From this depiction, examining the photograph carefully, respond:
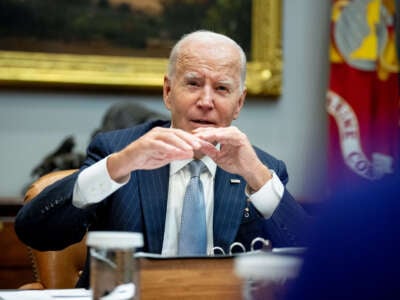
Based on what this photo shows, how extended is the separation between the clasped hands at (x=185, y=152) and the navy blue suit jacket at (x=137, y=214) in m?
0.17

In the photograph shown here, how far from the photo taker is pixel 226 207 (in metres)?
2.64

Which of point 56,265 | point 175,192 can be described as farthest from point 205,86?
point 56,265

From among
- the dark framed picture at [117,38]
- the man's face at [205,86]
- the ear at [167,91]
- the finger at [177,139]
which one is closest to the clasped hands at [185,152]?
the finger at [177,139]

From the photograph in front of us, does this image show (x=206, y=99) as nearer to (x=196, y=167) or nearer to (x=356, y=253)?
(x=196, y=167)

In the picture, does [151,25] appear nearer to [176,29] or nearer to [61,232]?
[176,29]

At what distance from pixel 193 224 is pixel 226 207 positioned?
0.65 feet

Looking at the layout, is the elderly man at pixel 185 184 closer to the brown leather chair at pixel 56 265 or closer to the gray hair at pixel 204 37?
the gray hair at pixel 204 37

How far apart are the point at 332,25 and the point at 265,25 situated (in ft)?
1.64

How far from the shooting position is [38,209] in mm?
2502

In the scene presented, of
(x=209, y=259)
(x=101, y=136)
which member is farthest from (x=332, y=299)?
(x=101, y=136)

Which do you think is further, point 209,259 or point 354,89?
point 354,89

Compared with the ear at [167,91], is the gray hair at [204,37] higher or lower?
higher

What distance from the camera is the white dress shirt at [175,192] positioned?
93.3 inches

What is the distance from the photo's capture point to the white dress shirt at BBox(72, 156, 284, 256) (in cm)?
237
